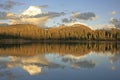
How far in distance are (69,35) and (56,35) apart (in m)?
10.9

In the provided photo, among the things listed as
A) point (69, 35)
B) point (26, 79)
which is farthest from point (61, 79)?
point (69, 35)

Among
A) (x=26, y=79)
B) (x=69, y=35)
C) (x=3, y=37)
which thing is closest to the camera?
(x=26, y=79)

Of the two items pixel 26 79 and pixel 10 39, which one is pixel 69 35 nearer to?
pixel 10 39

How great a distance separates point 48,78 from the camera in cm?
1697

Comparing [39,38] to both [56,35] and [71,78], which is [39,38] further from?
[71,78]

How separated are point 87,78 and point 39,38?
173 metres

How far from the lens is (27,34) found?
19062cm

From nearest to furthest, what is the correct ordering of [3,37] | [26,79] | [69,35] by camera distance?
1. [26,79]
2. [3,37]
3. [69,35]

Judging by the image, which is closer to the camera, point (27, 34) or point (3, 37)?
point (3, 37)

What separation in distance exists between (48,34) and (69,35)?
18179mm

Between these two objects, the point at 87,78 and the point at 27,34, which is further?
the point at 27,34

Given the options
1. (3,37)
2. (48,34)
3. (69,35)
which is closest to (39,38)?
(48,34)

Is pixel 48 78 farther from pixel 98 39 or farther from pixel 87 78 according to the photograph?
pixel 98 39

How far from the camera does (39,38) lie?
18925 centimetres
